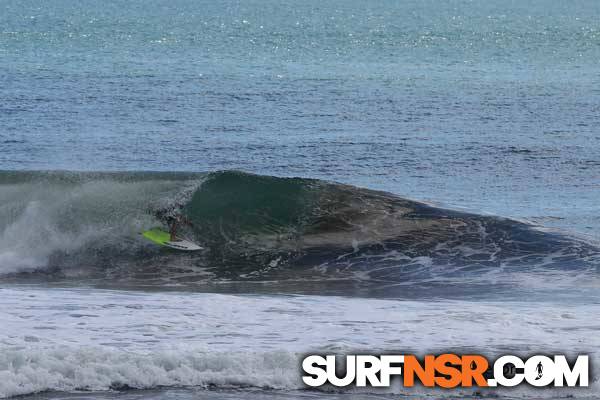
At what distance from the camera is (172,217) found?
2147 cm

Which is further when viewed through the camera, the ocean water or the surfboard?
the surfboard

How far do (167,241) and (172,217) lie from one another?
154cm

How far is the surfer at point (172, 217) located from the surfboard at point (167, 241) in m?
0.39

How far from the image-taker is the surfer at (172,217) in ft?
69.1

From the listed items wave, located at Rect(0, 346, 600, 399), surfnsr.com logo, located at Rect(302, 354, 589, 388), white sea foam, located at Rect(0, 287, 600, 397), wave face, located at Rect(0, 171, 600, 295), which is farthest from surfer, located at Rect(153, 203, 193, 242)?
surfnsr.com logo, located at Rect(302, 354, 589, 388)

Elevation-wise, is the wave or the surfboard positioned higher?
the surfboard

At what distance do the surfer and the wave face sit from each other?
0.14 metres

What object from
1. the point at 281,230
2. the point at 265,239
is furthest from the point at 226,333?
the point at 281,230

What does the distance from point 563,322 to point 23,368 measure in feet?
21.1

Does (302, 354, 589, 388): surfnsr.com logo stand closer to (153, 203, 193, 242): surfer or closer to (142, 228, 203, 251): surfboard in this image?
(142, 228, 203, 251): surfboard

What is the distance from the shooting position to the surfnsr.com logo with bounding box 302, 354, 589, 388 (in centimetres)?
1138

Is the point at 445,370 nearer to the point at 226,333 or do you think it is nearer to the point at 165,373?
the point at 226,333

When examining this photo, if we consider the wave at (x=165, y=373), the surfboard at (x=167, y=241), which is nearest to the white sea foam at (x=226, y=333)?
the wave at (x=165, y=373)

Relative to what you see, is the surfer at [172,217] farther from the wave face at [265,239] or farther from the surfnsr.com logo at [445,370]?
the surfnsr.com logo at [445,370]
